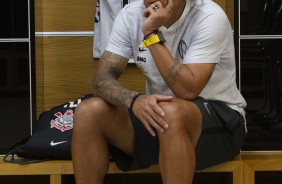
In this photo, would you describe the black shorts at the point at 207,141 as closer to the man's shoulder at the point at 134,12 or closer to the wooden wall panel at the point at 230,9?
the man's shoulder at the point at 134,12

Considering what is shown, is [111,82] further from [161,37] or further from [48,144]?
[48,144]

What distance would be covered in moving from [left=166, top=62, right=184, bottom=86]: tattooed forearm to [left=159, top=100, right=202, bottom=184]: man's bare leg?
133 mm

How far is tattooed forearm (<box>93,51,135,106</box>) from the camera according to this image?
190 cm

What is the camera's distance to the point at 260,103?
8.83 feet

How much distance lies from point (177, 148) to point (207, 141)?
0.20 m

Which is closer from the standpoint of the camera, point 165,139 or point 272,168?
point 165,139

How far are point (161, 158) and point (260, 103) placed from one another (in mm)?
1053

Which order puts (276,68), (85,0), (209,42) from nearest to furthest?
(209,42) < (276,68) < (85,0)

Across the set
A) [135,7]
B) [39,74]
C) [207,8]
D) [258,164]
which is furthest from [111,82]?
[39,74]

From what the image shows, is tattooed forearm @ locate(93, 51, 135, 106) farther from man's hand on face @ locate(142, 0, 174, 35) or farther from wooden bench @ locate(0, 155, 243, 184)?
wooden bench @ locate(0, 155, 243, 184)

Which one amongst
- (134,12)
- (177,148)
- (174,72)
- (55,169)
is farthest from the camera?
(55,169)

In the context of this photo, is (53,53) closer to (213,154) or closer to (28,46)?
(28,46)

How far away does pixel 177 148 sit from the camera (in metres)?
1.72

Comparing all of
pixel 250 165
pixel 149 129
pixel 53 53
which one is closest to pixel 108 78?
pixel 149 129
